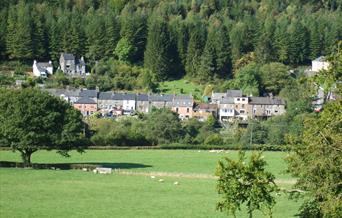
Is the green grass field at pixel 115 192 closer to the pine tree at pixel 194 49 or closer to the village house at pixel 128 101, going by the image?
the village house at pixel 128 101

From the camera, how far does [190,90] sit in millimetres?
111125

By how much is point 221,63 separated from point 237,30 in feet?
29.6

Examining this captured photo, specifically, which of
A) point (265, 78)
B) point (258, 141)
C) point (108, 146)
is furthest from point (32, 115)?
point (265, 78)

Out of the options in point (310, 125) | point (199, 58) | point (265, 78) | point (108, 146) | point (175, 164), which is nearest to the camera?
point (310, 125)

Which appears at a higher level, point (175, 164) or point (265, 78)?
point (265, 78)

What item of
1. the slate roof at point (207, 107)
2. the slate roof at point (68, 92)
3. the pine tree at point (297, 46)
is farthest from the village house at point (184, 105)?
the pine tree at point (297, 46)

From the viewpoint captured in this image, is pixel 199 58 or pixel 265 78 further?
pixel 199 58

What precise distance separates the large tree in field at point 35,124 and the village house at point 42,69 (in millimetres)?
53229

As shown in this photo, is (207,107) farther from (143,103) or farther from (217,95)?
(143,103)

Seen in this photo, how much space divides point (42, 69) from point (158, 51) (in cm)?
1803

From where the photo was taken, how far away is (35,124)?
2104 inches

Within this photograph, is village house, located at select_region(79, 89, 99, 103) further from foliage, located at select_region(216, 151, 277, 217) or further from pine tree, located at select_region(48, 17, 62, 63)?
foliage, located at select_region(216, 151, 277, 217)

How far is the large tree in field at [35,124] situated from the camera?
52844 millimetres

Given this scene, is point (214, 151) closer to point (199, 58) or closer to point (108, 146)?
point (108, 146)
